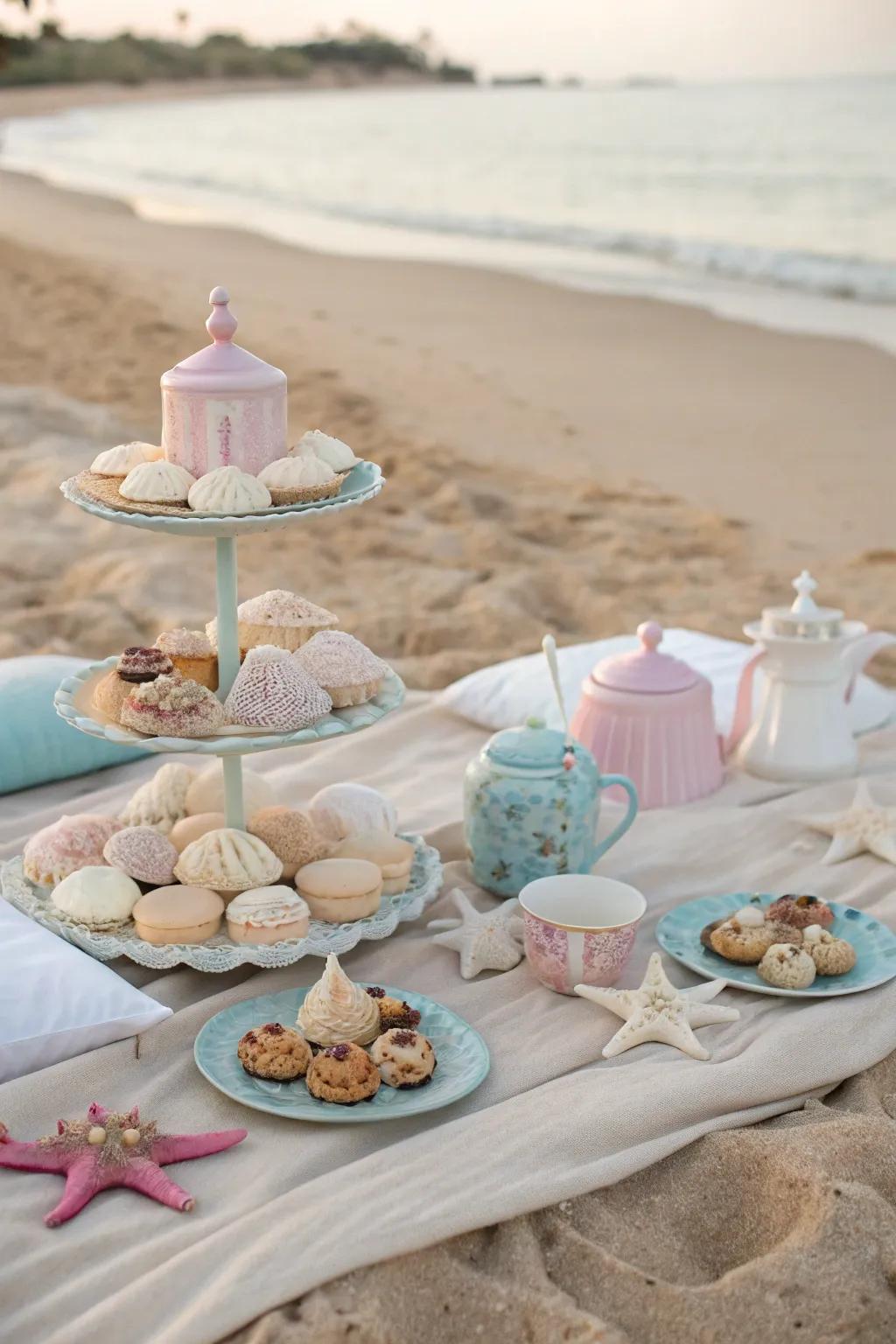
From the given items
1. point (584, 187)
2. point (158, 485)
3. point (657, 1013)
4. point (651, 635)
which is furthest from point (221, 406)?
point (584, 187)

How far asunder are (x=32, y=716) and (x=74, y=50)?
62590 mm

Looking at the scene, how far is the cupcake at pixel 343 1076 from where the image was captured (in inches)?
90.0

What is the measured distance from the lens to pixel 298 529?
20.2ft

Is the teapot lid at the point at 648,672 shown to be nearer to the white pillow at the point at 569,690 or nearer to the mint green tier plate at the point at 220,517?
the white pillow at the point at 569,690

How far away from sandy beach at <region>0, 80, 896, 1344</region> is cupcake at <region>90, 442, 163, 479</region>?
148 centimetres

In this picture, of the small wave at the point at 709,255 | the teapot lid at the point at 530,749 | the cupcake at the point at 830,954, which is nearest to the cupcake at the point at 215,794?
the teapot lid at the point at 530,749

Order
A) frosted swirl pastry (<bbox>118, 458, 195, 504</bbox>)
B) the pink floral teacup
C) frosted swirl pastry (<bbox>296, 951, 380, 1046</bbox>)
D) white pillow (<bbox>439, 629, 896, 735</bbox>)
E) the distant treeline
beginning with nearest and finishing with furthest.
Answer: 1. frosted swirl pastry (<bbox>296, 951, 380, 1046</bbox>)
2. frosted swirl pastry (<bbox>118, 458, 195, 504</bbox>)
3. the pink floral teacup
4. white pillow (<bbox>439, 629, 896, 735</bbox>)
5. the distant treeline

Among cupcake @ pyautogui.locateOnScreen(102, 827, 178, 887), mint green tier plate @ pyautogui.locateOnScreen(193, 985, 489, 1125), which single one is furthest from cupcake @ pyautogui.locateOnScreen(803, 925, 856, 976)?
cupcake @ pyautogui.locateOnScreen(102, 827, 178, 887)

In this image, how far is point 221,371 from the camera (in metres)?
2.54

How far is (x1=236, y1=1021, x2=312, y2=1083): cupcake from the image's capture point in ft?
A: 7.72

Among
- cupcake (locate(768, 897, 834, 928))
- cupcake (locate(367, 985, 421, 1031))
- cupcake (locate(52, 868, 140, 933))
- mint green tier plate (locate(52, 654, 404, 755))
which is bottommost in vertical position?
cupcake (locate(768, 897, 834, 928))

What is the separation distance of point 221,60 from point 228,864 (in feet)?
224

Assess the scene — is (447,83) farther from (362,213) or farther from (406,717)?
(406,717)

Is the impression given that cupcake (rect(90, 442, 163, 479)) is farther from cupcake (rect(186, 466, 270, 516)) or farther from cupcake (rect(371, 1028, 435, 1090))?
cupcake (rect(371, 1028, 435, 1090))
